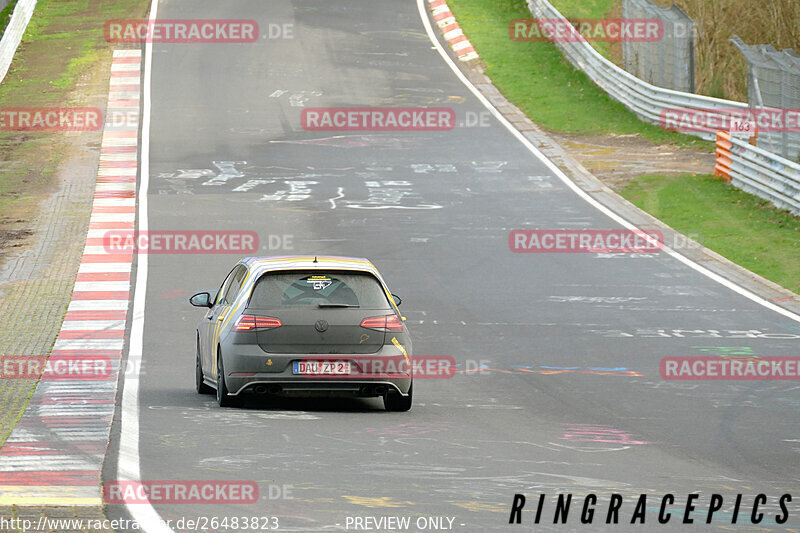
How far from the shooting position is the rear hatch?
38.3ft

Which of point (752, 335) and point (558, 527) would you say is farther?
point (752, 335)

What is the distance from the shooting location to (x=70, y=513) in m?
7.53

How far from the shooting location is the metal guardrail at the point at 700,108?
1031 inches

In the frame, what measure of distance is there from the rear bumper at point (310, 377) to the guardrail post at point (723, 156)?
1867cm

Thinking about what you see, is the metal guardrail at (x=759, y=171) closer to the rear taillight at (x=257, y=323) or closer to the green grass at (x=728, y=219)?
the green grass at (x=728, y=219)

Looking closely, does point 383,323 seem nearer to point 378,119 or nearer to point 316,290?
point 316,290

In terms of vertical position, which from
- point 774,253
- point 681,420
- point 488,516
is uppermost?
point 488,516

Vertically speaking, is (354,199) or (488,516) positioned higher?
(488,516)

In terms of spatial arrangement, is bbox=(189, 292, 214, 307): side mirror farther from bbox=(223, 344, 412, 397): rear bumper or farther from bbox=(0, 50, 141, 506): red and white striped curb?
bbox=(223, 344, 412, 397): rear bumper

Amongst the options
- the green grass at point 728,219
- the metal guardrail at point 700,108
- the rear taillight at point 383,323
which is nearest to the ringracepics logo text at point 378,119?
the metal guardrail at point 700,108

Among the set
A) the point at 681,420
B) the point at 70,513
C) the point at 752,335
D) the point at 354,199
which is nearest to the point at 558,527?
the point at 70,513

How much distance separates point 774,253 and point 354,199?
864 centimetres

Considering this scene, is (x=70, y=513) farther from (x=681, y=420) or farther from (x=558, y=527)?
(x=681, y=420)

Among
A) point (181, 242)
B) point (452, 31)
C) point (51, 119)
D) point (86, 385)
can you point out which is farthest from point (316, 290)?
point (452, 31)
